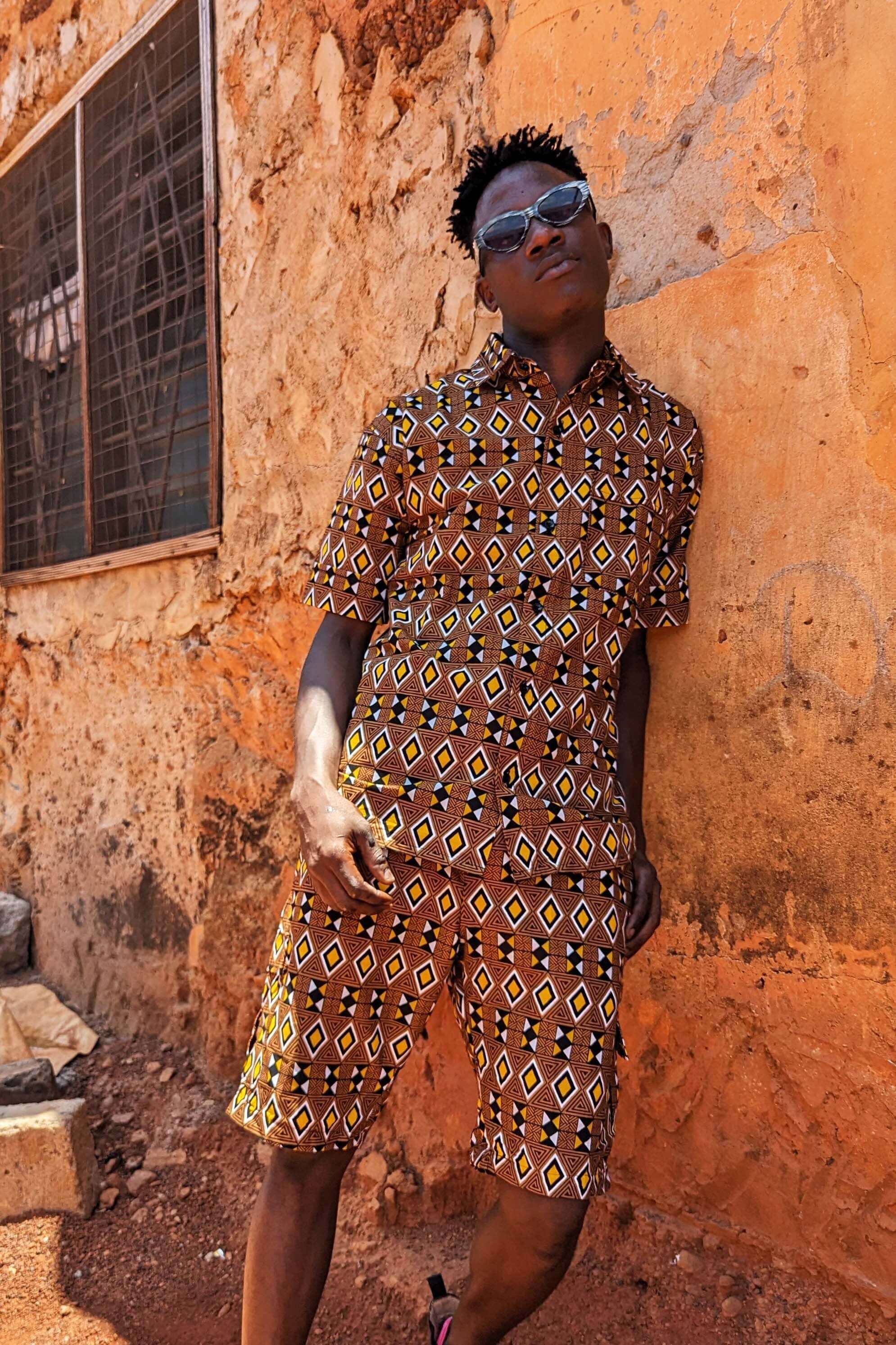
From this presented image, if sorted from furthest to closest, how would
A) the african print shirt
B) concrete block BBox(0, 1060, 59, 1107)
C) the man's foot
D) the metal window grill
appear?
the metal window grill, concrete block BBox(0, 1060, 59, 1107), the man's foot, the african print shirt

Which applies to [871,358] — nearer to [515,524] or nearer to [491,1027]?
[515,524]

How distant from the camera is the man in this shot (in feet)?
5.02

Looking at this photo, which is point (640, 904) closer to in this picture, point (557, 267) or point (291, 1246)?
point (291, 1246)

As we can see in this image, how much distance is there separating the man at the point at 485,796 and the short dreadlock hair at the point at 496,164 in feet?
0.47

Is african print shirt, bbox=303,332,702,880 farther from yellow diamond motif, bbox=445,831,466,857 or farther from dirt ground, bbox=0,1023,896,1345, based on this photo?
dirt ground, bbox=0,1023,896,1345

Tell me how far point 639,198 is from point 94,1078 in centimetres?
277

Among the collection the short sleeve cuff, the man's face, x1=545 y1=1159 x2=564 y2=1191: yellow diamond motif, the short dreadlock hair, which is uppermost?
the short dreadlock hair

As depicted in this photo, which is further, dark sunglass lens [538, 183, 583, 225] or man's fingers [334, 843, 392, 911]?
dark sunglass lens [538, 183, 583, 225]

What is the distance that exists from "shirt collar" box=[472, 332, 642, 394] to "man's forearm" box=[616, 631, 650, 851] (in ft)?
1.46

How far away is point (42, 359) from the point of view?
170 inches

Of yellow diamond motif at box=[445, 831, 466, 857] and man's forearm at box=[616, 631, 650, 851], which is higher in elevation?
man's forearm at box=[616, 631, 650, 851]

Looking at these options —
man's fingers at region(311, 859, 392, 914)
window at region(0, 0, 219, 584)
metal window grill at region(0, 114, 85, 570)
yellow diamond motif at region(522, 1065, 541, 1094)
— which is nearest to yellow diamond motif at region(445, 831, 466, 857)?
man's fingers at region(311, 859, 392, 914)

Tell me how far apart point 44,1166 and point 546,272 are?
7.58 ft

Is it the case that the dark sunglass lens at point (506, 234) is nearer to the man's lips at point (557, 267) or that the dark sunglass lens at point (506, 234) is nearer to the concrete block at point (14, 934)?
the man's lips at point (557, 267)
